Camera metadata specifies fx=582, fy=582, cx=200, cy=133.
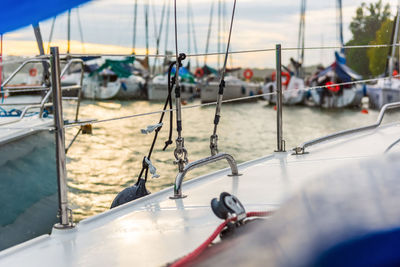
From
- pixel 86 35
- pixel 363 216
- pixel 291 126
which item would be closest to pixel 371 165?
pixel 363 216

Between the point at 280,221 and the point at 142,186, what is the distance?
2139 millimetres

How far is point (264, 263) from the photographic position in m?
0.64

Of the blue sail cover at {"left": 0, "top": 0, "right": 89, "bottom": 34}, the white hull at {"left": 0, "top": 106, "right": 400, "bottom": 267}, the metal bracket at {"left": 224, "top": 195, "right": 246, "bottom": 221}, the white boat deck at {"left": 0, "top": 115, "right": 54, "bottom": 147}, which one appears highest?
the blue sail cover at {"left": 0, "top": 0, "right": 89, "bottom": 34}

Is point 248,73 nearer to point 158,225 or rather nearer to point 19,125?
point 19,125

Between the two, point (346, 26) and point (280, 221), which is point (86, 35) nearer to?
point (346, 26)

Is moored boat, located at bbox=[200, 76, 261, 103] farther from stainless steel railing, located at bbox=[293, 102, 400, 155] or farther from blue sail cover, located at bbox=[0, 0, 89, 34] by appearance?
blue sail cover, located at bbox=[0, 0, 89, 34]

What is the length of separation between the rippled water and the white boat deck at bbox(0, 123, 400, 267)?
18cm

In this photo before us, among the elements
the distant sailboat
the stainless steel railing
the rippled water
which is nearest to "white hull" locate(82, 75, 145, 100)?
the rippled water

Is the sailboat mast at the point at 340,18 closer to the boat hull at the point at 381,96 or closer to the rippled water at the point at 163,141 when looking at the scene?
the boat hull at the point at 381,96

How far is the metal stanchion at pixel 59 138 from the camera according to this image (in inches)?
73.8

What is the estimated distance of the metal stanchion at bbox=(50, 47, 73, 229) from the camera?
6.15ft

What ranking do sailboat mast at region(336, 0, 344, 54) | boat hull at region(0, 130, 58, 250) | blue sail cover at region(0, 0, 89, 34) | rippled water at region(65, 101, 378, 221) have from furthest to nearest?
1. sailboat mast at region(336, 0, 344, 54)
2. rippled water at region(65, 101, 378, 221)
3. boat hull at region(0, 130, 58, 250)
4. blue sail cover at region(0, 0, 89, 34)

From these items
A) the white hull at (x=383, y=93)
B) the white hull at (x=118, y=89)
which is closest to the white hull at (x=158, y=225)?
the white hull at (x=383, y=93)

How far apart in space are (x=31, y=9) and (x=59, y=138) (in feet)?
1.96
